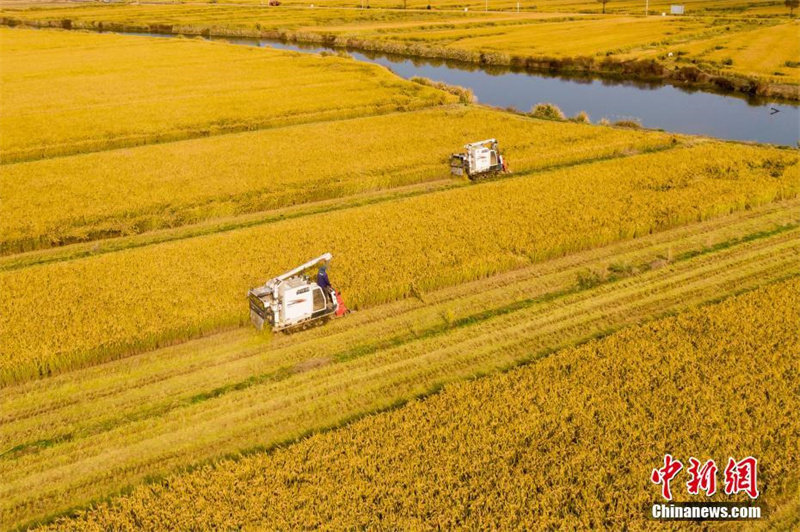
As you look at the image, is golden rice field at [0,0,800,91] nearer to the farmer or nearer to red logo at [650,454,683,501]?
the farmer

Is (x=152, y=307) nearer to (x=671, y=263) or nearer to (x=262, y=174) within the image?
(x=262, y=174)

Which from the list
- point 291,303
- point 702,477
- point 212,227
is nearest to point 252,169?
point 212,227

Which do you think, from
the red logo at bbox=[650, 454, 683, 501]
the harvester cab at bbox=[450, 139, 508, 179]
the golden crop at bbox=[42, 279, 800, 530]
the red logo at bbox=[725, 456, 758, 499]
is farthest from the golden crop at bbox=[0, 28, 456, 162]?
the red logo at bbox=[725, 456, 758, 499]

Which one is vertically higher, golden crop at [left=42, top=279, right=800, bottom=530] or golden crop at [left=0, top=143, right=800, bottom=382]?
golden crop at [left=0, top=143, right=800, bottom=382]

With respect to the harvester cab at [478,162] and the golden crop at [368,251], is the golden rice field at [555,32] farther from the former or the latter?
the harvester cab at [478,162]

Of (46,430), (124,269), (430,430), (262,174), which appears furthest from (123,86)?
(430,430)

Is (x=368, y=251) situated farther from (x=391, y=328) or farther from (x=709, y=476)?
(x=709, y=476)
